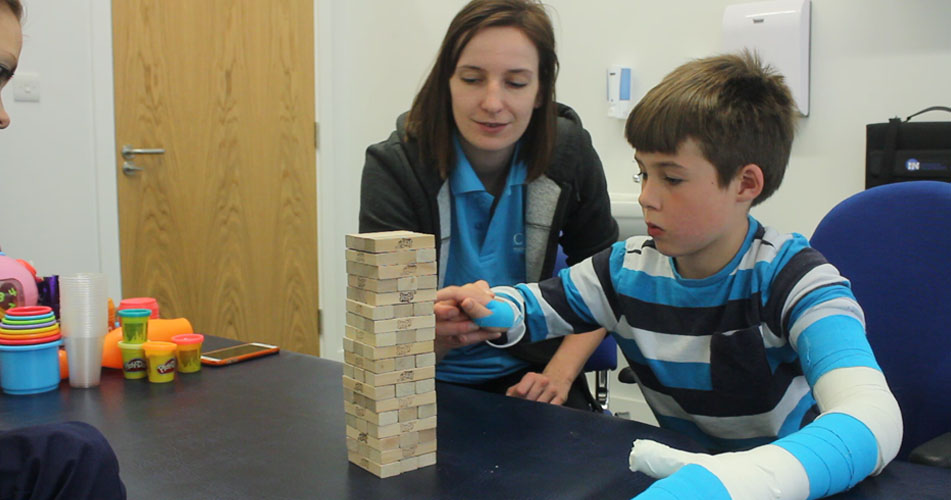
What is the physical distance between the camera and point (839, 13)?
9.09ft

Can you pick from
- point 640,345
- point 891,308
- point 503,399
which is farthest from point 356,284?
point 891,308

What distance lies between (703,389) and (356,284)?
1.85 feet

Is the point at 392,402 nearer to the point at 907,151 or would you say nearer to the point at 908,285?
the point at 908,285

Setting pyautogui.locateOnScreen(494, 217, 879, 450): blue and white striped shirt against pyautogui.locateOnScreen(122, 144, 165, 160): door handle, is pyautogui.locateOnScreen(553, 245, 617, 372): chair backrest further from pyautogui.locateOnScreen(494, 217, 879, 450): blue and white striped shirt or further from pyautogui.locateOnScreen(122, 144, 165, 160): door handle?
pyautogui.locateOnScreen(122, 144, 165, 160): door handle

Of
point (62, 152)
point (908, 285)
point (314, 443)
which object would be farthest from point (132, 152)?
point (908, 285)

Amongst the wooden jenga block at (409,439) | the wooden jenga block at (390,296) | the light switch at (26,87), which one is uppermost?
the light switch at (26,87)

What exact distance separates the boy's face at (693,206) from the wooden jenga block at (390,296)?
0.41 metres

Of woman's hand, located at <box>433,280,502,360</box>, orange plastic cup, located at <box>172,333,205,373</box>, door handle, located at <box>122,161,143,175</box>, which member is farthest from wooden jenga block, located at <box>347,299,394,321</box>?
door handle, located at <box>122,161,143,175</box>

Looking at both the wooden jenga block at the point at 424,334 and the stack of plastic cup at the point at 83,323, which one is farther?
the stack of plastic cup at the point at 83,323

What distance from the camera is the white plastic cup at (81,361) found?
1261 millimetres

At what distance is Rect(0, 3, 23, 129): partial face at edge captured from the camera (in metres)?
1.03

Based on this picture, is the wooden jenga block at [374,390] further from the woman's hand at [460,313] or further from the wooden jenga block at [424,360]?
the woman's hand at [460,313]

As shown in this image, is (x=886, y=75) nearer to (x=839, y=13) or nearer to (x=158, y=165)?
(x=839, y=13)

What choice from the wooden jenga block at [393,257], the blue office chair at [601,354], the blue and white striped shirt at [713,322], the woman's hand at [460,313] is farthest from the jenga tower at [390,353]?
the blue office chair at [601,354]
